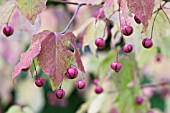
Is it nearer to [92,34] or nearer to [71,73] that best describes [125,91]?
[92,34]

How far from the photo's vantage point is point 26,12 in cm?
135

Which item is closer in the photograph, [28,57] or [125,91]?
[28,57]

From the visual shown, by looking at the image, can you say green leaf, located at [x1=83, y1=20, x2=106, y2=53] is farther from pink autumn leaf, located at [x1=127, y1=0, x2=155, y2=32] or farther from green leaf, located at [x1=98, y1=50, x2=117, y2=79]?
pink autumn leaf, located at [x1=127, y1=0, x2=155, y2=32]

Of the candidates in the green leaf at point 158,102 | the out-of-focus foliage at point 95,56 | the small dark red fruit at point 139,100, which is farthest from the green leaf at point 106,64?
the green leaf at point 158,102

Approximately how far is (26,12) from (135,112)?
3.79ft

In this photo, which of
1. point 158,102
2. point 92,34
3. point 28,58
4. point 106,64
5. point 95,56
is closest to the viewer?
point 28,58

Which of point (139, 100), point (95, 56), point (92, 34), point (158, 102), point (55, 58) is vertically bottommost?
point (158, 102)

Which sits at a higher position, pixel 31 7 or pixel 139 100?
pixel 31 7

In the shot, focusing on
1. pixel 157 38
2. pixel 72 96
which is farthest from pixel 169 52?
pixel 72 96

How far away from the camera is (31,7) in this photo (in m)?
1.35

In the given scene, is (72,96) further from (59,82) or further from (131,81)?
(59,82)

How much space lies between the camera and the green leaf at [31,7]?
53.1 inches

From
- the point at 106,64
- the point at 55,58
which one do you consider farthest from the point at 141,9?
the point at 106,64

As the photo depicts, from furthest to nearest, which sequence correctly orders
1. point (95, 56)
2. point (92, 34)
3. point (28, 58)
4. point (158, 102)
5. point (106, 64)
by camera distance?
point (158, 102)
point (95, 56)
point (106, 64)
point (92, 34)
point (28, 58)
